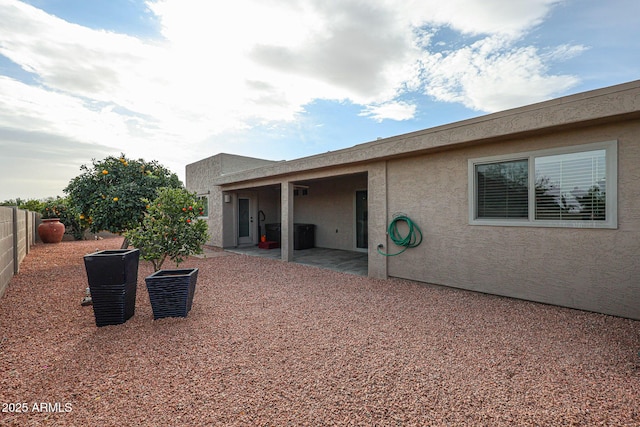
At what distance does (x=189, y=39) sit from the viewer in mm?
6133

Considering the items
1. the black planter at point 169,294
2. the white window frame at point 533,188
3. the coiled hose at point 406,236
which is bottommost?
the black planter at point 169,294

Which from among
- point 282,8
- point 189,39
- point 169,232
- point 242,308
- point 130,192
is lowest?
point 242,308

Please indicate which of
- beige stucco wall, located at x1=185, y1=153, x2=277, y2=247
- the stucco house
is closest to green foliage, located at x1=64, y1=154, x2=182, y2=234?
beige stucco wall, located at x1=185, y1=153, x2=277, y2=247

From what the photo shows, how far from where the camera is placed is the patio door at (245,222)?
11.7 m

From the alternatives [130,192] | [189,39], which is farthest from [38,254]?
[189,39]

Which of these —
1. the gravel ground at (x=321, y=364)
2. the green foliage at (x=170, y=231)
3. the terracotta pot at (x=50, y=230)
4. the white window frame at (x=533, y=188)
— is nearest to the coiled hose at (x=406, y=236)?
the white window frame at (x=533, y=188)

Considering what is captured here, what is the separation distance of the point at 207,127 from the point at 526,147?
9571mm

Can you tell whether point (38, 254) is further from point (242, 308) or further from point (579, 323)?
point (579, 323)

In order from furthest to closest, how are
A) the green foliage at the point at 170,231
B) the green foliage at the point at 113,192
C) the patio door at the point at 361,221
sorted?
the patio door at the point at 361,221
the green foliage at the point at 113,192
the green foliage at the point at 170,231

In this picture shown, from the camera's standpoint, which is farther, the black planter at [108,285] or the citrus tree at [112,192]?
the citrus tree at [112,192]

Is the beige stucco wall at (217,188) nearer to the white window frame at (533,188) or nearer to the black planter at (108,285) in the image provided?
the black planter at (108,285)

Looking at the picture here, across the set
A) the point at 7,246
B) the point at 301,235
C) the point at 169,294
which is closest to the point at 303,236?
the point at 301,235

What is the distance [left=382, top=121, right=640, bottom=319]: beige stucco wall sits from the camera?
11.8 feet

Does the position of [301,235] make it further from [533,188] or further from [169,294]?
[533,188]
